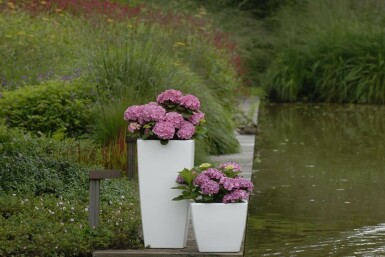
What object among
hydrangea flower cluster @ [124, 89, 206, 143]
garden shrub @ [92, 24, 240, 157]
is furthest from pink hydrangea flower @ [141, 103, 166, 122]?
garden shrub @ [92, 24, 240, 157]

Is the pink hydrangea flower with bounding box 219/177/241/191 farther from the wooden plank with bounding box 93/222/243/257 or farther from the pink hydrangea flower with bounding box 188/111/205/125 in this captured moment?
the pink hydrangea flower with bounding box 188/111/205/125

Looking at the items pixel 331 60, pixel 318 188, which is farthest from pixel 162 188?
pixel 331 60

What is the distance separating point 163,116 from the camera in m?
8.48

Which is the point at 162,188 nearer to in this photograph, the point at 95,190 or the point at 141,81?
the point at 95,190

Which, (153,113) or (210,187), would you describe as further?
(153,113)

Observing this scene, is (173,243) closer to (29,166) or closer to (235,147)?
(29,166)

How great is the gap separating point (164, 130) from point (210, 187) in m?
0.56

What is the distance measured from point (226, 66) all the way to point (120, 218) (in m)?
10.8

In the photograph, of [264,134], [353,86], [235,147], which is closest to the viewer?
[235,147]

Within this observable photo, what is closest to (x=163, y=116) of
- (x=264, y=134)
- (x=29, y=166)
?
(x=29, y=166)

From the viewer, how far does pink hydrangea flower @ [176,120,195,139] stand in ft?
27.3

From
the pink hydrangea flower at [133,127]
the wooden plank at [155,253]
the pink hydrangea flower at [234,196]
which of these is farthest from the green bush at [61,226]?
the pink hydrangea flower at [234,196]

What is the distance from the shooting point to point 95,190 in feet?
27.6

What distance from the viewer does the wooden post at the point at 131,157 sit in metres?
10.5
